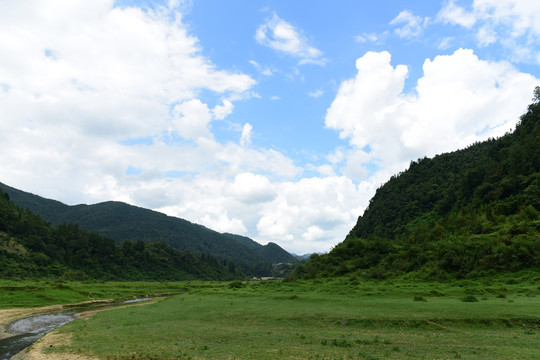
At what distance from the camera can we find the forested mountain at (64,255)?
121 metres

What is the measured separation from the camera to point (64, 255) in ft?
490

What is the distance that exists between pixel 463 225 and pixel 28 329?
82526mm

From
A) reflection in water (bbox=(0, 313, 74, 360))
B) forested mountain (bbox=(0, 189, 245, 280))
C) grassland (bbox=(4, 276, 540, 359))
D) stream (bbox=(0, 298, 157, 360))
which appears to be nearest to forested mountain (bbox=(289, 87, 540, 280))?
grassland (bbox=(4, 276, 540, 359))

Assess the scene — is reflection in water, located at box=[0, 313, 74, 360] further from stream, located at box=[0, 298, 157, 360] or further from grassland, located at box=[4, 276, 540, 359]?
grassland, located at box=[4, 276, 540, 359]

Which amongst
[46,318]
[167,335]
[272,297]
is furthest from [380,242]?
[46,318]

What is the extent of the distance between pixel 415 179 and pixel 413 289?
4733 inches

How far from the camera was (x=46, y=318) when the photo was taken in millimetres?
46781

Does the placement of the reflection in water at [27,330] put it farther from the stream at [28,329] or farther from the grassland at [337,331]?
the grassland at [337,331]

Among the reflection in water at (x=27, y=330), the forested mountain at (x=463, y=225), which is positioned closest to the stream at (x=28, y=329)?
the reflection in water at (x=27, y=330)

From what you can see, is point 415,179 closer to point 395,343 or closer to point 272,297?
point 272,297

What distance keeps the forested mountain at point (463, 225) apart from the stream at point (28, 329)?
52.1 m

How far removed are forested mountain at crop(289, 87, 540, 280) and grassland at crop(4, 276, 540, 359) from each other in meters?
9.26

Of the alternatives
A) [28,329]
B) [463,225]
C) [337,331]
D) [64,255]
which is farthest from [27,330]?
[64,255]

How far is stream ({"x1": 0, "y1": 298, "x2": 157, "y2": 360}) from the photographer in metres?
28.4
